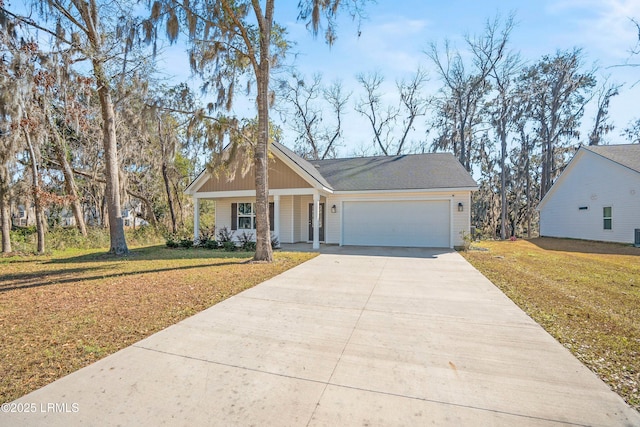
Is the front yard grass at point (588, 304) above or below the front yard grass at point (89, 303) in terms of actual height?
below

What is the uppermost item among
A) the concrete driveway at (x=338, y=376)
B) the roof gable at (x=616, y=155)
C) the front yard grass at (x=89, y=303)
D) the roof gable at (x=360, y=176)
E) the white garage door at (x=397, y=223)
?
the roof gable at (x=616, y=155)

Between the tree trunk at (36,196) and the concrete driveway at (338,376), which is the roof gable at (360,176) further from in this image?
the concrete driveway at (338,376)

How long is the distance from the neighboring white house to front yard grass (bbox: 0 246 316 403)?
49.5 feet

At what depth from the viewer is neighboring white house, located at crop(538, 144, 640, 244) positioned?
43.2 ft

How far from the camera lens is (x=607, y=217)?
14.4m

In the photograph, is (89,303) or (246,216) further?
(246,216)

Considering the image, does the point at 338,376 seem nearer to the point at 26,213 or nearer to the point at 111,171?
the point at 111,171

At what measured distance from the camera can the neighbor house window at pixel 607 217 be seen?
1424 centimetres

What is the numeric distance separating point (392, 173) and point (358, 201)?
7.15 feet

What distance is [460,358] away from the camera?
2.95m

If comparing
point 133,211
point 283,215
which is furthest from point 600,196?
point 133,211

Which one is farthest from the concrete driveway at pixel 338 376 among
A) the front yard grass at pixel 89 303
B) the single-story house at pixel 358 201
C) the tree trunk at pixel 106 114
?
the tree trunk at pixel 106 114

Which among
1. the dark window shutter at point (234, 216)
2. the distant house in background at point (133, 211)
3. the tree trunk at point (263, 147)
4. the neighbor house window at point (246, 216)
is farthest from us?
the distant house in background at point (133, 211)

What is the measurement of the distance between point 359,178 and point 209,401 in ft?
39.6
